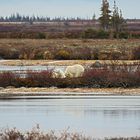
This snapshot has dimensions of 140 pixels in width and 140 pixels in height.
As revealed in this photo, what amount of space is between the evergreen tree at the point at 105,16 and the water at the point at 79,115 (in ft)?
324

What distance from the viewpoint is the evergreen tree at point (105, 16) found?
12325cm

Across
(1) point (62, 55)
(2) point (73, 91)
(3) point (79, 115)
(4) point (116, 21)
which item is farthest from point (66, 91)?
(4) point (116, 21)

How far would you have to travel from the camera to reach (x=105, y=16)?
125 meters

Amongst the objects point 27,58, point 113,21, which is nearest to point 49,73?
point 27,58

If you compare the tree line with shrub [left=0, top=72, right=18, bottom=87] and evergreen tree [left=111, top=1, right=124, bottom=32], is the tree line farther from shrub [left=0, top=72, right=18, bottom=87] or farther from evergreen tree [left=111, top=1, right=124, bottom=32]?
shrub [left=0, top=72, right=18, bottom=87]

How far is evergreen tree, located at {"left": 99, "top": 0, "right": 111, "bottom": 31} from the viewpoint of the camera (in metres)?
123

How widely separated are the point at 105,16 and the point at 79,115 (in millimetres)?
106010

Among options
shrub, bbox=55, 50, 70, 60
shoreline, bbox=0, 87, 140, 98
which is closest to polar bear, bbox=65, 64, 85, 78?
shoreline, bbox=0, 87, 140, 98

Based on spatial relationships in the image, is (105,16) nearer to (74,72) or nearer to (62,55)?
(62,55)

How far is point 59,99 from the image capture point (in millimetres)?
25203

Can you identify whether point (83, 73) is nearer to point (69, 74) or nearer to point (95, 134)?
point (69, 74)

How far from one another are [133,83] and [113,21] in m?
92.7

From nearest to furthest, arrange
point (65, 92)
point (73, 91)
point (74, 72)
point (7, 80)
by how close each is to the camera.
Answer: point (65, 92) < point (73, 91) < point (7, 80) < point (74, 72)

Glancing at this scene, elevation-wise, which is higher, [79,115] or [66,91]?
[79,115]
